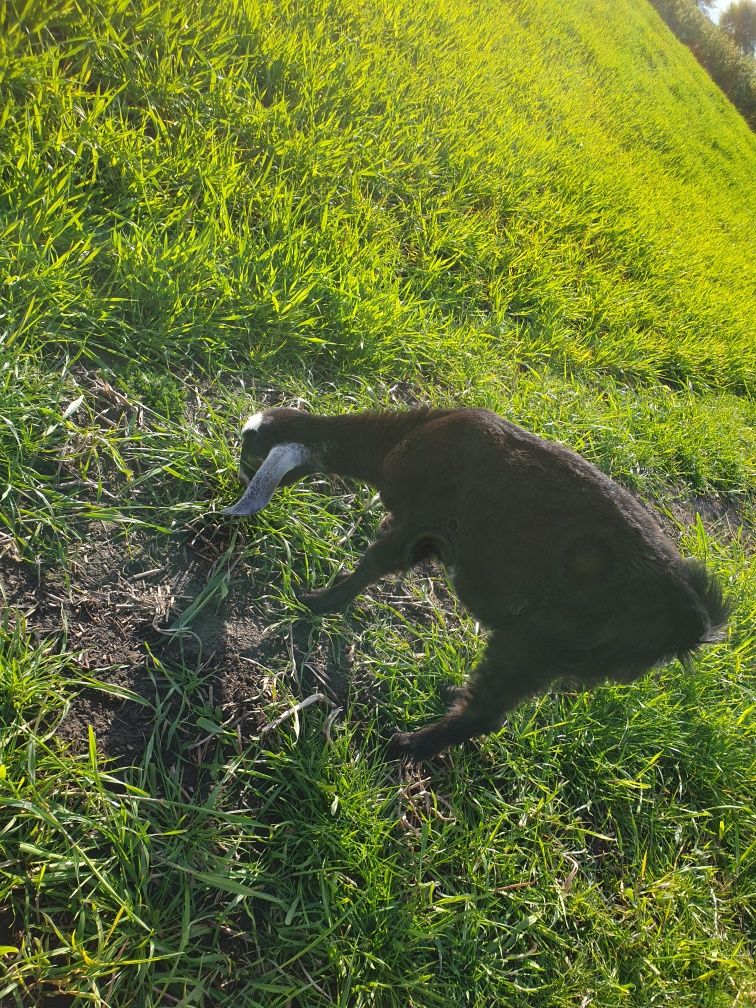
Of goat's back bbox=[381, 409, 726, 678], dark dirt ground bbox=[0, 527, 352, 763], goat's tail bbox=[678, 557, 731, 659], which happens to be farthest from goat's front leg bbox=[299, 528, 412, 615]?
goat's tail bbox=[678, 557, 731, 659]

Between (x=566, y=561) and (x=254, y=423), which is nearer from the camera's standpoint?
(x=566, y=561)

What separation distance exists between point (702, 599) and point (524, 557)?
69 centimetres

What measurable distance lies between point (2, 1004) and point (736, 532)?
471cm

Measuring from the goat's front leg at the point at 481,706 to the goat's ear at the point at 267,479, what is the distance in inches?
42.2

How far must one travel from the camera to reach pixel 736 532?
4.64m

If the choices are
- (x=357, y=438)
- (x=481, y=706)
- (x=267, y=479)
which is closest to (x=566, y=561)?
(x=481, y=706)

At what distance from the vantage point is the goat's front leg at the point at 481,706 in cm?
251

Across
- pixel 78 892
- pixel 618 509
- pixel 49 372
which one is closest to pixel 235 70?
pixel 49 372

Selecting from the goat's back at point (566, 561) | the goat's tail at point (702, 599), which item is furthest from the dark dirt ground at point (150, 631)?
the goat's tail at point (702, 599)

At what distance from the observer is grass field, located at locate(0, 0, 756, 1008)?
202cm

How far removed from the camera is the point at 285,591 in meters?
2.80

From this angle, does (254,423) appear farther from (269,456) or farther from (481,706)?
(481,706)

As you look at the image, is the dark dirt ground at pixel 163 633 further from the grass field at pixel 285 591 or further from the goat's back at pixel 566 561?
the goat's back at pixel 566 561

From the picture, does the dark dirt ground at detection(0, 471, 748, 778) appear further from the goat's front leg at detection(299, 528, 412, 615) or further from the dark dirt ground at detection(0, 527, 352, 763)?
the goat's front leg at detection(299, 528, 412, 615)
